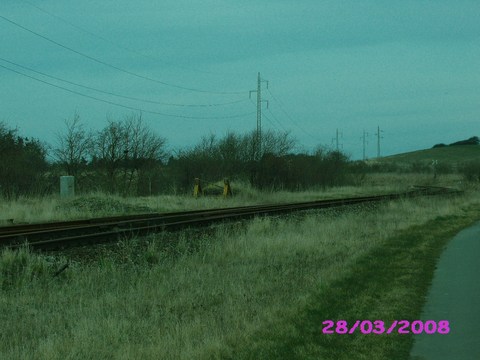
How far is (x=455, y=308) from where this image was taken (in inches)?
331

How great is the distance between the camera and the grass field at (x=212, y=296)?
649 centimetres

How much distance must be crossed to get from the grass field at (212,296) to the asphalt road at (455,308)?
22 cm

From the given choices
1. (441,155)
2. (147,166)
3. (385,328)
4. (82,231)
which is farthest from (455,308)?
(441,155)

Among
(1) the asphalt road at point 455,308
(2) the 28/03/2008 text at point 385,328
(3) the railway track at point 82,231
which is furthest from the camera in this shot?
(3) the railway track at point 82,231

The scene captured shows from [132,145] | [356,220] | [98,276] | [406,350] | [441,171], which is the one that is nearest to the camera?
[406,350]

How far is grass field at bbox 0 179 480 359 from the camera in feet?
21.3

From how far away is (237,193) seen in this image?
3975cm

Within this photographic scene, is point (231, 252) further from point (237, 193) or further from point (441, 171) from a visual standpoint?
point (441, 171)

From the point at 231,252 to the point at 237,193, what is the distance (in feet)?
85.7

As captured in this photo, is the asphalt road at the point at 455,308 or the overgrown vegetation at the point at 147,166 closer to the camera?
the asphalt road at the point at 455,308

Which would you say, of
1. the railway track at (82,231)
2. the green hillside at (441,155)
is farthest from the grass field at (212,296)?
the green hillside at (441,155)

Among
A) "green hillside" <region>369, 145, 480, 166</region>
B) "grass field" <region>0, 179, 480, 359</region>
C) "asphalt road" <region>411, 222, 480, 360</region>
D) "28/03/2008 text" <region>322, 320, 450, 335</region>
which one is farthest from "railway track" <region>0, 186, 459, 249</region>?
"green hillside" <region>369, 145, 480, 166</region>

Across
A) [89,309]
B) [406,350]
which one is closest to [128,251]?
[89,309]

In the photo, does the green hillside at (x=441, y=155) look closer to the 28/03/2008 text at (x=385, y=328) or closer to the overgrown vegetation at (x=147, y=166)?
Answer: the overgrown vegetation at (x=147, y=166)
